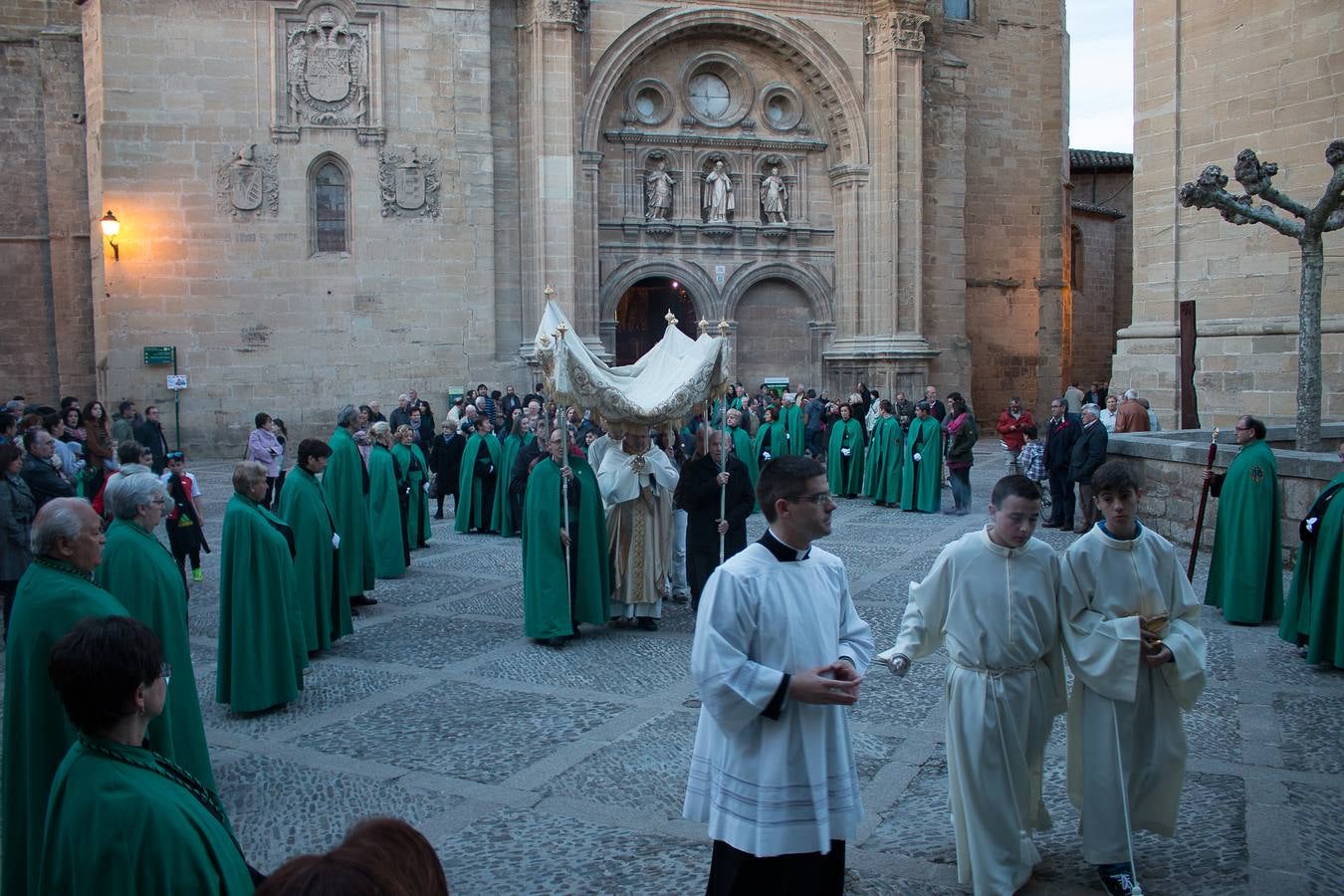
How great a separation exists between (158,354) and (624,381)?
585 inches


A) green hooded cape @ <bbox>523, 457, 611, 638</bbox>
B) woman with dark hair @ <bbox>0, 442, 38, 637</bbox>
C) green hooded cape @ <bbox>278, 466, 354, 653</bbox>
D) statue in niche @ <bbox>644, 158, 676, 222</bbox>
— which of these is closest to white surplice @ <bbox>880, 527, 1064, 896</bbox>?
green hooded cape @ <bbox>523, 457, 611, 638</bbox>

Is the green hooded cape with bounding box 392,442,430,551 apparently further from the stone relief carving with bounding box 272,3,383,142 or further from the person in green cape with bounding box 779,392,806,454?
the stone relief carving with bounding box 272,3,383,142

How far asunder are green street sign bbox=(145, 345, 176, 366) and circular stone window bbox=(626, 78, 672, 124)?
36.0ft

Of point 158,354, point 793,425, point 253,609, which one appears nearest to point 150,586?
point 253,609

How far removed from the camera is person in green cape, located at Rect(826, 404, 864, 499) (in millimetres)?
18594

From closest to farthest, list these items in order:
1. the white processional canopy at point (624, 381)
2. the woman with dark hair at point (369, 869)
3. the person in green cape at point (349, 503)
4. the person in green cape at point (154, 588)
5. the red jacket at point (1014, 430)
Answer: the woman with dark hair at point (369, 869), the person in green cape at point (154, 588), the white processional canopy at point (624, 381), the person in green cape at point (349, 503), the red jacket at point (1014, 430)

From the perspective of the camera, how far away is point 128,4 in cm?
2131

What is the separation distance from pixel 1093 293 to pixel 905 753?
31.5 metres

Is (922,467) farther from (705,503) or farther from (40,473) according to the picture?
(40,473)

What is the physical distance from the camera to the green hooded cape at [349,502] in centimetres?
1045

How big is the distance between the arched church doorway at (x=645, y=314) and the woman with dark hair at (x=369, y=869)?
24.3m

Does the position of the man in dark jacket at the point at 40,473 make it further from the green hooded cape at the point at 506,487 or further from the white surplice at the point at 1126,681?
the white surplice at the point at 1126,681

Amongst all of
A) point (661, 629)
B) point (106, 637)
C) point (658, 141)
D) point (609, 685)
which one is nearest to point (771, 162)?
point (658, 141)

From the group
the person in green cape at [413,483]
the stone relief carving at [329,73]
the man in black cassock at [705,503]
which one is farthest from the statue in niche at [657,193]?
the man in black cassock at [705,503]
